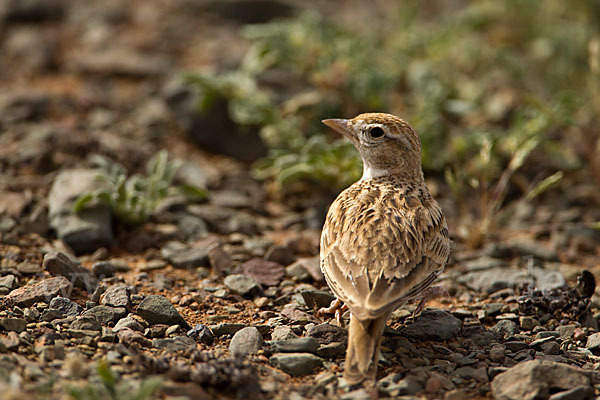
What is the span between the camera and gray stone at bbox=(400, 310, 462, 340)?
17.5 feet

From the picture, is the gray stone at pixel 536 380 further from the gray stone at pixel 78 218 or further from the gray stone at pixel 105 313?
the gray stone at pixel 78 218

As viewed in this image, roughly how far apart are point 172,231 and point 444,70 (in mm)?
4568

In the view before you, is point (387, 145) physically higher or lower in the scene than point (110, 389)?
higher

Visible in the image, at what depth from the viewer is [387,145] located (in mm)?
6027

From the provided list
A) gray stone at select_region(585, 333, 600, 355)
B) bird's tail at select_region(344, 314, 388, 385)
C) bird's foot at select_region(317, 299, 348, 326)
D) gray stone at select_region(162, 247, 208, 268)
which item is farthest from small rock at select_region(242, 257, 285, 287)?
gray stone at select_region(585, 333, 600, 355)

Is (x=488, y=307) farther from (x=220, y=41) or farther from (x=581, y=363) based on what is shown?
(x=220, y=41)

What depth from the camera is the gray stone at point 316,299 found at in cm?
576

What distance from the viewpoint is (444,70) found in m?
9.80

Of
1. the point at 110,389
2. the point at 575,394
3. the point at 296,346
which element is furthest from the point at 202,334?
the point at 575,394

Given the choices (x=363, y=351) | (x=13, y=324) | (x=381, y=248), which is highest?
(x=381, y=248)

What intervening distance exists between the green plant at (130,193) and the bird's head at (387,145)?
1.99 m

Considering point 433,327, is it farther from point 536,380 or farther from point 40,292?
point 40,292

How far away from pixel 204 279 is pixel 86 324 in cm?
141

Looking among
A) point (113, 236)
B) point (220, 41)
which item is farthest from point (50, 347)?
point (220, 41)
